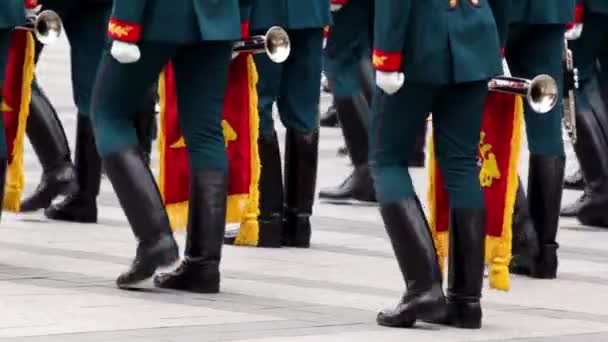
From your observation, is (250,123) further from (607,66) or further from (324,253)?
(607,66)

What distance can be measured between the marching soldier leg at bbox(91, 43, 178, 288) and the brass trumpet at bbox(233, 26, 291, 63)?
0.73 m

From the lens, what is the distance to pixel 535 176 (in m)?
9.73

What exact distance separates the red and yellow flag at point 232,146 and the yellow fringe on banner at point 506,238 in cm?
150

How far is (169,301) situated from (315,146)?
92.6 inches

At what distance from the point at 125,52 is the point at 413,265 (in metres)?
1.48

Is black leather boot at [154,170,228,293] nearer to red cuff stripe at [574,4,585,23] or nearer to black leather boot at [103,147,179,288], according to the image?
black leather boot at [103,147,179,288]

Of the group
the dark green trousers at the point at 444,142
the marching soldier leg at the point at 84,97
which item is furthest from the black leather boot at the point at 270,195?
the dark green trousers at the point at 444,142

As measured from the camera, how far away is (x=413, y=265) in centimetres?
795

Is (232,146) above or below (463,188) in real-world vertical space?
below

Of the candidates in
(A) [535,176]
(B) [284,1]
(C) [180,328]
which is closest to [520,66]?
(A) [535,176]

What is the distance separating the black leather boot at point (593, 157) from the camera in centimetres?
1158

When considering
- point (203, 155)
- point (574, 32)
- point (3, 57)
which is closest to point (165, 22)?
point (203, 155)

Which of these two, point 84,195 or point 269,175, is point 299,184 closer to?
point 269,175

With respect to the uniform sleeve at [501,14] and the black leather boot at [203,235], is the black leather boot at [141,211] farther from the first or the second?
the uniform sleeve at [501,14]
